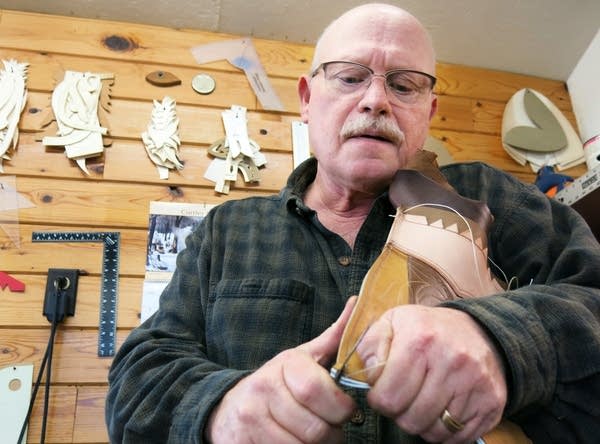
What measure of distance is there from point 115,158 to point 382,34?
95 centimetres

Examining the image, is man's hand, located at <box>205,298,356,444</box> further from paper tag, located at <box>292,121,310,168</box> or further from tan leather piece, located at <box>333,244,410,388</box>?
paper tag, located at <box>292,121,310,168</box>

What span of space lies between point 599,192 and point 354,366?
1082 millimetres

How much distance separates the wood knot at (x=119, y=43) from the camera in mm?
1753

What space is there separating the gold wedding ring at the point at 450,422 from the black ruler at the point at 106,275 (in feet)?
3.73

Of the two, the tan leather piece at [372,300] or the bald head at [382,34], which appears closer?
the tan leather piece at [372,300]

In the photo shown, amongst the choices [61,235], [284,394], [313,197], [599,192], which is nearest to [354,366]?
[284,394]

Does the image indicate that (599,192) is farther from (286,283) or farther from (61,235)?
(61,235)

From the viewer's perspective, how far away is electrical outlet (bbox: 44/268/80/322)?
4.58 ft

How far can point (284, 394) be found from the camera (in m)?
0.52

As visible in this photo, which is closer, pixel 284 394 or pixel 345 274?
pixel 284 394

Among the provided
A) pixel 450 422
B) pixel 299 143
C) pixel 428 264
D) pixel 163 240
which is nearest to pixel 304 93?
pixel 299 143

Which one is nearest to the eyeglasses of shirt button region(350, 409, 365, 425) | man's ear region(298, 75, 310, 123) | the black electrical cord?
man's ear region(298, 75, 310, 123)

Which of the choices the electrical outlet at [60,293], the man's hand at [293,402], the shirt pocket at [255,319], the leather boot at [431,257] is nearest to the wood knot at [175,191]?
the electrical outlet at [60,293]

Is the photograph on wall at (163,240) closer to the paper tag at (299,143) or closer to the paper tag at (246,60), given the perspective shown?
the paper tag at (299,143)
